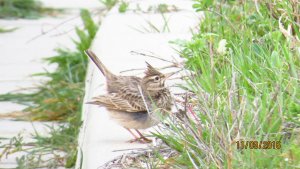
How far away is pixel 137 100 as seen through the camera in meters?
5.46

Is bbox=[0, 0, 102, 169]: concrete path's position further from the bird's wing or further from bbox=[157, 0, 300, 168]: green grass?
bbox=[157, 0, 300, 168]: green grass

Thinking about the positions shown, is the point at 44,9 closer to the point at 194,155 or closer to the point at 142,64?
the point at 142,64

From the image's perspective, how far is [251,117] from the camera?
14.7 ft

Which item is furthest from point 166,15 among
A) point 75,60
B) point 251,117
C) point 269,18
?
point 251,117

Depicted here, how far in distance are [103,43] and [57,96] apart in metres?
0.53

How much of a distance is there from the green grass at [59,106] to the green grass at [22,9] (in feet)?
5.16

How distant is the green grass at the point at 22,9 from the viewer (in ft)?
35.0

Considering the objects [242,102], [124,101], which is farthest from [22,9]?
[242,102]

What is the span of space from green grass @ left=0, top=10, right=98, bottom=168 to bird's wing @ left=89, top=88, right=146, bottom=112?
2.71ft

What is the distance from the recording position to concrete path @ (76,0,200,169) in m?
5.23

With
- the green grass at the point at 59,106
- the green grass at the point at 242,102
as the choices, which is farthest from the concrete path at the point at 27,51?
the green grass at the point at 242,102
